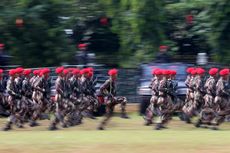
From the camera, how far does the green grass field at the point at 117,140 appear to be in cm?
1405

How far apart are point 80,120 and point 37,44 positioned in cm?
943

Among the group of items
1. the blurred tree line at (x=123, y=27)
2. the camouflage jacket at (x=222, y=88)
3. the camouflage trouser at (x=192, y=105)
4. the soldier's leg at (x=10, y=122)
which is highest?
the blurred tree line at (x=123, y=27)

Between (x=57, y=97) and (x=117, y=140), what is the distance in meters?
4.03

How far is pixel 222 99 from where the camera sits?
747 inches

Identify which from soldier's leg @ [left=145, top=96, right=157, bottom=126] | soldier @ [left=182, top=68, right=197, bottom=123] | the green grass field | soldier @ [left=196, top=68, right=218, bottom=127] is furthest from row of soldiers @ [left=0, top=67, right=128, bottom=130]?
soldier @ [left=196, top=68, right=218, bottom=127]

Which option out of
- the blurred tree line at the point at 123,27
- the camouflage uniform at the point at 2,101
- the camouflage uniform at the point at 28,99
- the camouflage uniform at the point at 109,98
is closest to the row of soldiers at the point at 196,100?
the camouflage uniform at the point at 109,98

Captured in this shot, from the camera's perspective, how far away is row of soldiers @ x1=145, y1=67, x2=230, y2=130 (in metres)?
18.7

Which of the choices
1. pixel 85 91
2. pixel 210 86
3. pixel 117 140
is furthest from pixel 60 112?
pixel 117 140

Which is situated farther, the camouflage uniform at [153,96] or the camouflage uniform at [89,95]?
the camouflage uniform at [89,95]

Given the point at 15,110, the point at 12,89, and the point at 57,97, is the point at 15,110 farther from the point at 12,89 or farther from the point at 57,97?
the point at 57,97

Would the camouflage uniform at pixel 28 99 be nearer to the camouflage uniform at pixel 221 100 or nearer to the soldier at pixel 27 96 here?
the soldier at pixel 27 96

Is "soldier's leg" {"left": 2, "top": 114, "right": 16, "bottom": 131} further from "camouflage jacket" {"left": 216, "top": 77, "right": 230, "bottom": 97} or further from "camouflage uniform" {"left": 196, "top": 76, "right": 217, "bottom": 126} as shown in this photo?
"camouflage jacket" {"left": 216, "top": 77, "right": 230, "bottom": 97}

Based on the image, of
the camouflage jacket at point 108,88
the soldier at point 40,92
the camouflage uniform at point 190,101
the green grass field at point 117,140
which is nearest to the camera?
the green grass field at point 117,140

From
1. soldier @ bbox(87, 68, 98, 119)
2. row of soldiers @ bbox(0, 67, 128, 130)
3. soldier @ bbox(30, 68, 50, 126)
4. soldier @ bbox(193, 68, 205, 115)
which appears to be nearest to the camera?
row of soldiers @ bbox(0, 67, 128, 130)
